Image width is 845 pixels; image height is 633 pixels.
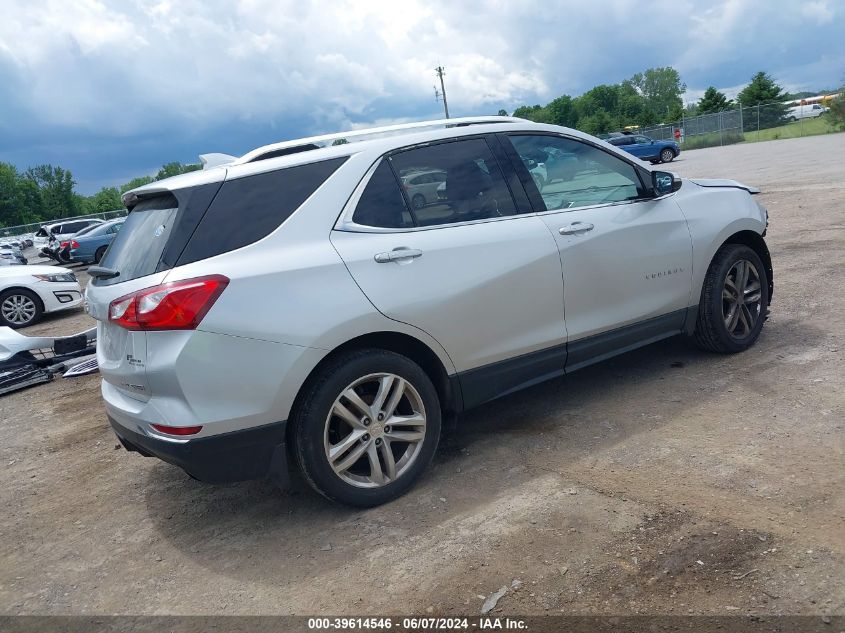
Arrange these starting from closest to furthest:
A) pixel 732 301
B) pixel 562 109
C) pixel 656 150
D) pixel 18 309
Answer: pixel 732 301, pixel 18 309, pixel 656 150, pixel 562 109

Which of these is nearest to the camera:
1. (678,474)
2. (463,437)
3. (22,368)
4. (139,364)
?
(139,364)

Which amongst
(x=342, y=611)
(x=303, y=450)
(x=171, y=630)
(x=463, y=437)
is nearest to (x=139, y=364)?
(x=303, y=450)

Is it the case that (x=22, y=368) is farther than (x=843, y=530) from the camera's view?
Yes

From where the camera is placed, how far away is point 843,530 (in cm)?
299

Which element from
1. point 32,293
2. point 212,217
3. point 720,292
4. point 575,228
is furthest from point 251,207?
point 32,293

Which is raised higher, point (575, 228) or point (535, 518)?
point (575, 228)

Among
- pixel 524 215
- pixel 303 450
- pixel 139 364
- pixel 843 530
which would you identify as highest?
pixel 524 215

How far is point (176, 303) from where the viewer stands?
3.26 m

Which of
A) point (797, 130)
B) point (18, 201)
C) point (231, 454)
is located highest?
point (18, 201)

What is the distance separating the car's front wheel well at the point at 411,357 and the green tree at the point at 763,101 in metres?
51.0

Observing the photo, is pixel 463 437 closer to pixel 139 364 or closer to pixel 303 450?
pixel 303 450

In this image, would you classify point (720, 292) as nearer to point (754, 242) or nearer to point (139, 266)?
point (754, 242)

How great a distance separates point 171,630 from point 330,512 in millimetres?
1024

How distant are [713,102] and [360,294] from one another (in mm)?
67424
